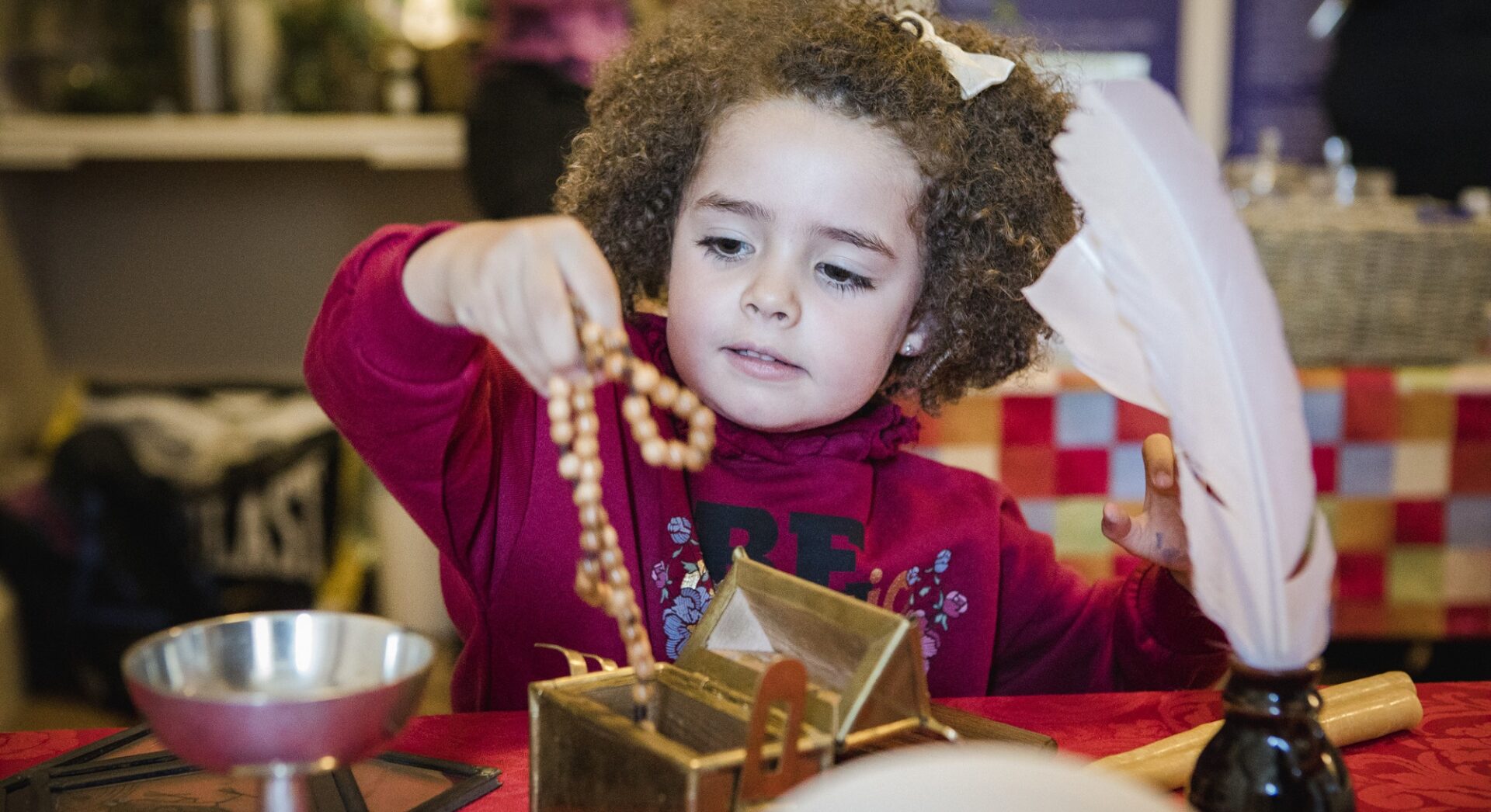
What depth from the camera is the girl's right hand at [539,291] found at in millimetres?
612

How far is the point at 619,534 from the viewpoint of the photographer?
1042mm

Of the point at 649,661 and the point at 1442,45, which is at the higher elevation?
the point at 1442,45

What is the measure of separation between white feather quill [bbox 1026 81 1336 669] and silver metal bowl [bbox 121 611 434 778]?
39 centimetres

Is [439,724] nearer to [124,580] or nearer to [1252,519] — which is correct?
[1252,519]

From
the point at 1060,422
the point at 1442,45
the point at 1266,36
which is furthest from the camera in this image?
the point at 1266,36

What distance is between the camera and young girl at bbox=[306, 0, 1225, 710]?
102cm

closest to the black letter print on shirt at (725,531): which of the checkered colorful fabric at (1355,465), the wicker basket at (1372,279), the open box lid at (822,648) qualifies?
the open box lid at (822,648)

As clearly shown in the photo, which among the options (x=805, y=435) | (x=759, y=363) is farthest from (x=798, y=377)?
(x=805, y=435)

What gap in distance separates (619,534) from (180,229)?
264 cm

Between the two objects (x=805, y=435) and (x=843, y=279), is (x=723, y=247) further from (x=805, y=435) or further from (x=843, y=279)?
(x=805, y=435)

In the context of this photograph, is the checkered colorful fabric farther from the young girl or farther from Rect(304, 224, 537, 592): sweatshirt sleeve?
Rect(304, 224, 537, 592): sweatshirt sleeve

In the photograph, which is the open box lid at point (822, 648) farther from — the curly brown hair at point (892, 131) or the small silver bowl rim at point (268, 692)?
the curly brown hair at point (892, 131)

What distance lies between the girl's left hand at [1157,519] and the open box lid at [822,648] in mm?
342

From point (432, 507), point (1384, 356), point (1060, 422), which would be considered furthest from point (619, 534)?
point (1384, 356)
